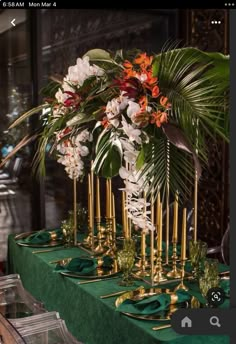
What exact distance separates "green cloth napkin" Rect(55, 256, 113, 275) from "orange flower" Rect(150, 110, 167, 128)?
58cm

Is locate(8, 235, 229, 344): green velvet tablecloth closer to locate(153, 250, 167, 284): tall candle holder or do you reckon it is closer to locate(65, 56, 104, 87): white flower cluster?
locate(153, 250, 167, 284): tall candle holder

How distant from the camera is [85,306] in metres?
1.41

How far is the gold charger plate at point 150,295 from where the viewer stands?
1150 mm

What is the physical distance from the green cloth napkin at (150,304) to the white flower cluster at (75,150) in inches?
21.5

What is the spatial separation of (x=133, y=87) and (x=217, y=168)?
2.05 meters

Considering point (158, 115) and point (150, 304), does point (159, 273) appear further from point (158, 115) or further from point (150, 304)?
point (158, 115)

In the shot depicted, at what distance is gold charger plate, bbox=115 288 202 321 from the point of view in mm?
1150

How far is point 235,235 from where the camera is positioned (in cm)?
40

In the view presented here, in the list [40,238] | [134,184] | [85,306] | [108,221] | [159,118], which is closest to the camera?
[159,118]

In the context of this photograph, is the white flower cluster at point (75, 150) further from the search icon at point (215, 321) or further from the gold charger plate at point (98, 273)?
the search icon at point (215, 321)

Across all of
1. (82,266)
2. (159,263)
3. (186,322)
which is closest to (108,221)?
(82,266)

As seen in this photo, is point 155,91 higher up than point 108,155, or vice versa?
point 155,91

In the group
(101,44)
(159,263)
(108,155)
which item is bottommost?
(159,263)

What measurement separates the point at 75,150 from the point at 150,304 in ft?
2.02
